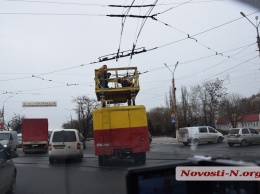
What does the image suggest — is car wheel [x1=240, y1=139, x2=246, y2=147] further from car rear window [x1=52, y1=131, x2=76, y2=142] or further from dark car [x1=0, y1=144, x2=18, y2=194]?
dark car [x1=0, y1=144, x2=18, y2=194]

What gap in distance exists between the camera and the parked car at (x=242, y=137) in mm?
28484

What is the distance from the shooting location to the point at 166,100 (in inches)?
2953

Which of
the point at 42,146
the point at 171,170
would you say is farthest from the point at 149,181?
the point at 42,146

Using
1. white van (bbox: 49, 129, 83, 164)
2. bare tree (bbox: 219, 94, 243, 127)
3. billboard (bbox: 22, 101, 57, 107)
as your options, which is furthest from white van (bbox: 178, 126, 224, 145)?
billboard (bbox: 22, 101, 57, 107)

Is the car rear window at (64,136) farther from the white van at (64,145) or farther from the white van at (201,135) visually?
the white van at (201,135)

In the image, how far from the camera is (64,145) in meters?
18.9

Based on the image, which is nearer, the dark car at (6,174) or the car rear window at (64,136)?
the dark car at (6,174)

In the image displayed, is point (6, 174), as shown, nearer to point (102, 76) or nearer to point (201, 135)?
point (102, 76)

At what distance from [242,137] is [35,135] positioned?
17248 mm

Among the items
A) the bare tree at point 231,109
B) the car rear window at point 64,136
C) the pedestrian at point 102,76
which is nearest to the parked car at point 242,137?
the car rear window at point 64,136

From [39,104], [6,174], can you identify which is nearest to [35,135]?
[6,174]

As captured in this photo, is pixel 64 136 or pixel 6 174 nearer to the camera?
pixel 6 174

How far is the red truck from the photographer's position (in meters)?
31.0

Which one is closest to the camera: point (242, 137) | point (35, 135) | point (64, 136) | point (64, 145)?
point (64, 145)
